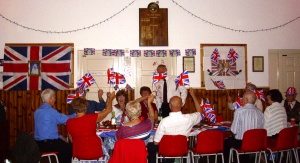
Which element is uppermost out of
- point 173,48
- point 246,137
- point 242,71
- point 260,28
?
point 260,28

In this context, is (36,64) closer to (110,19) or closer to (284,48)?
(110,19)

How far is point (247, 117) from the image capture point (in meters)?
4.81

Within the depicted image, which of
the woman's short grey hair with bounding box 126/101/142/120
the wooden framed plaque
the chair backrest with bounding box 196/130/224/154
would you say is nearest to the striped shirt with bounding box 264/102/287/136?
the chair backrest with bounding box 196/130/224/154

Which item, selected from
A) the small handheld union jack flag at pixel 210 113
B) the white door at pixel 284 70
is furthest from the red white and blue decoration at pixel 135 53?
the white door at pixel 284 70

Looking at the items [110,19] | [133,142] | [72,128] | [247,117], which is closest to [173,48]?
[110,19]

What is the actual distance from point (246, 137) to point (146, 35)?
444 centimetres

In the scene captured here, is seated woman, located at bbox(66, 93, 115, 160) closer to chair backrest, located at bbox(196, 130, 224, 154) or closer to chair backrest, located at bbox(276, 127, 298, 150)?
chair backrest, located at bbox(196, 130, 224, 154)

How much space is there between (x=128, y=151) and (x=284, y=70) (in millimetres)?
6727

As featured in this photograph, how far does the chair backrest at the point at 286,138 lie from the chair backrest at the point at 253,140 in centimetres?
26

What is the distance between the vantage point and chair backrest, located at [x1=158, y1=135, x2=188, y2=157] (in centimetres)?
421

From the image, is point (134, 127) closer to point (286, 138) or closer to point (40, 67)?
point (286, 138)

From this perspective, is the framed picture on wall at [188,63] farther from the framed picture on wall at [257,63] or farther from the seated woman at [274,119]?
the seated woman at [274,119]

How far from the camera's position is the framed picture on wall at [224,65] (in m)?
8.42

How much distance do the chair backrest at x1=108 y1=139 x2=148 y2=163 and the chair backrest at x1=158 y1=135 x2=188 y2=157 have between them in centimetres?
74
